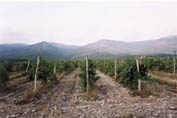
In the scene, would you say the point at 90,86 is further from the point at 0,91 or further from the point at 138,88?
the point at 0,91

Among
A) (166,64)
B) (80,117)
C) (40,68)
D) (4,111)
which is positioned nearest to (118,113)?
(80,117)

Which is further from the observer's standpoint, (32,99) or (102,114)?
(32,99)

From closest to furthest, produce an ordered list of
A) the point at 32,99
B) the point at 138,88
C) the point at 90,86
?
the point at 32,99, the point at 138,88, the point at 90,86

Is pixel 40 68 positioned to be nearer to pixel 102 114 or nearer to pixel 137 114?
pixel 102 114

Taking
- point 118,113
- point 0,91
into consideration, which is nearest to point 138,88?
point 118,113

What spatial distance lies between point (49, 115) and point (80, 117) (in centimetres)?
182

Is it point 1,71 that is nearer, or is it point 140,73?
point 140,73

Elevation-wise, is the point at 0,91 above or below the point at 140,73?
below

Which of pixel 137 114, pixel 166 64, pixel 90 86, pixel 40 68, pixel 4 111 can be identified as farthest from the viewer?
pixel 166 64

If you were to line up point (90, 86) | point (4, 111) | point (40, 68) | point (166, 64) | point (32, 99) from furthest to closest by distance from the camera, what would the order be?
point (166, 64) < point (40, 68) < point (90, 86) < point (32, 99) < point (4, 111)

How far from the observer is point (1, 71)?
1269 centimetres

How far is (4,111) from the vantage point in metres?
6.75

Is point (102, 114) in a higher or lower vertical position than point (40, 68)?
lower

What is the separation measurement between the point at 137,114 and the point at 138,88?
5043 mm
